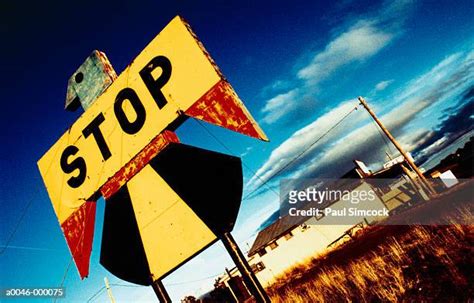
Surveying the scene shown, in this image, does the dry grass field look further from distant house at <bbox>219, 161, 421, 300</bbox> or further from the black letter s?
distant house at <bbox>219, 161, 421, 300</bbox>

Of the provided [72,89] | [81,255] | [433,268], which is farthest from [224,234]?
[433,268]

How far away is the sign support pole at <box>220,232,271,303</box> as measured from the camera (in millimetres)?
1219

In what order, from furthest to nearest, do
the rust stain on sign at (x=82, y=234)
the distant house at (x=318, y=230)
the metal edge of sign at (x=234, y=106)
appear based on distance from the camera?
the distant house at (x=318, y=230)
the rust stain on sign at (x=82, y=234)
the metal edge of sign at (x=234, y=106)

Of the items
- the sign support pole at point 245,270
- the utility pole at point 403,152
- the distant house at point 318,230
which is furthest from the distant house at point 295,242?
→ the sign support pole at point 245,270

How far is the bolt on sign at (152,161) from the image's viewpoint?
1311mm

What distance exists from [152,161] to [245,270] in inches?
28.8

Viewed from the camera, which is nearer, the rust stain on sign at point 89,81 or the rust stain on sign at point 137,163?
the rust stain on sign at point 137,163

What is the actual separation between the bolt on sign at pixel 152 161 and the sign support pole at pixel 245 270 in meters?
0.09

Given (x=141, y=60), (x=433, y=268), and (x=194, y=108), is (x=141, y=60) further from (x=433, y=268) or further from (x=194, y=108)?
(x=433, y=268)

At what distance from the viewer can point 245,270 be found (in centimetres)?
127

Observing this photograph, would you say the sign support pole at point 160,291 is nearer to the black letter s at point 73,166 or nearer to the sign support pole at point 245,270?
the sign support pole at point 245,270

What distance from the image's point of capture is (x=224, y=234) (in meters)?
1.28

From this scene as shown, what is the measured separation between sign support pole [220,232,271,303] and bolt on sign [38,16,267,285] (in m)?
0.09

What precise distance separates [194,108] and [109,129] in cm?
74
